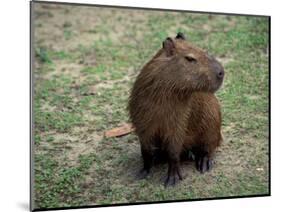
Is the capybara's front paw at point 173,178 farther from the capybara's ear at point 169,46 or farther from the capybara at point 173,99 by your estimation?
the capybara's ear at point 169,46

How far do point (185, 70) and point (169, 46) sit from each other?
20 centimetres

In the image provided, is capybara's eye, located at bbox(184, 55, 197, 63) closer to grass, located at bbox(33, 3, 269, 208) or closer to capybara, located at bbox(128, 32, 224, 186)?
capybara, located at bbox(128, 32, 224, 186)

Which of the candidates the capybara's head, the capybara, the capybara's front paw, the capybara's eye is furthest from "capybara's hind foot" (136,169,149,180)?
the capybara's eye

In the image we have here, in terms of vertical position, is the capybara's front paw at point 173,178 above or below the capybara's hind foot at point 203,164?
below

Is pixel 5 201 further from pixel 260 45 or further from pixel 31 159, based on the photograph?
pixel 260 45

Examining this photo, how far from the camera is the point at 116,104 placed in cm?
461

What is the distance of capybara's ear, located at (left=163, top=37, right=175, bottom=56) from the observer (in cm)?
360

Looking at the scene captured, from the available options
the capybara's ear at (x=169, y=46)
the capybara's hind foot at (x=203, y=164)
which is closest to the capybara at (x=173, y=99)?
the capybara's ear at (x=169, y=46)

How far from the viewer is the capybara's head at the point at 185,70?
3.59 meters

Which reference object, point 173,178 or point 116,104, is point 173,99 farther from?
point 116,104

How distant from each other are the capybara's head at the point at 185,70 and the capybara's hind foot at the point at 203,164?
2.36 feet

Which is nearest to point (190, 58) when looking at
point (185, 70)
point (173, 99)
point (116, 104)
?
point (185, 70)

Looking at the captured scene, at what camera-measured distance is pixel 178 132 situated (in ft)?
12.2

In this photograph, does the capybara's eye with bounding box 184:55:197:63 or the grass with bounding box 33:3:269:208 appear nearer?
the capybara's eye with bounding box 184:55:197:63
